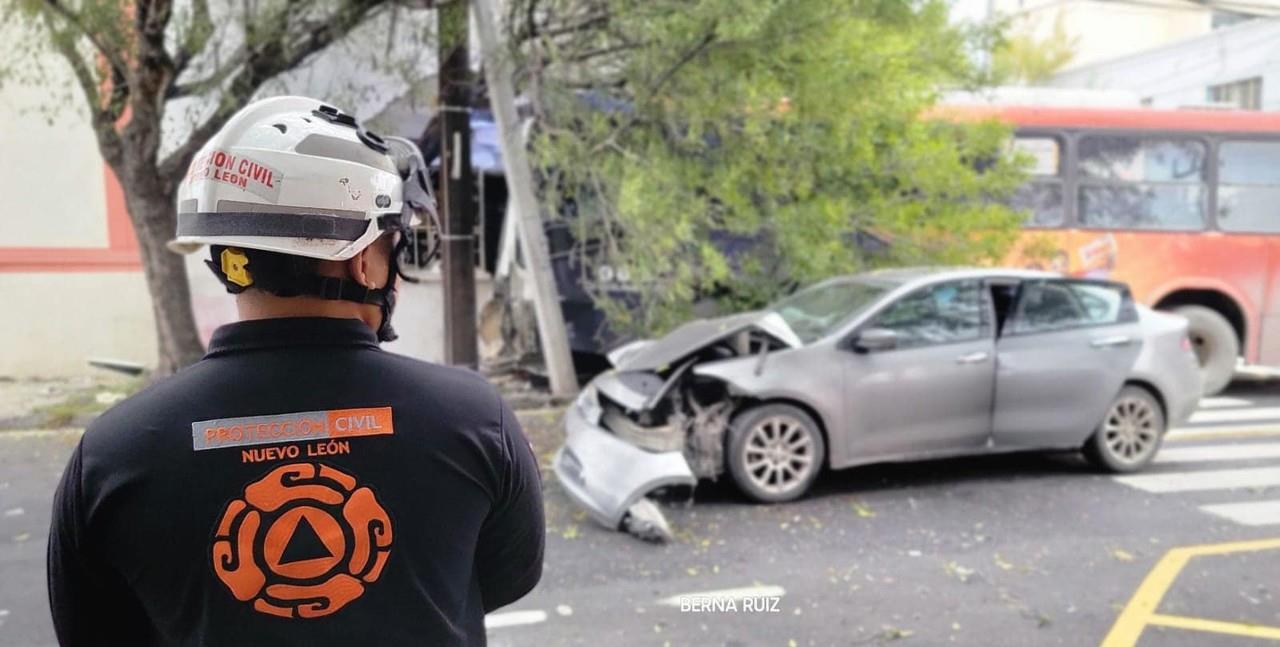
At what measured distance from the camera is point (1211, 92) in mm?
20328

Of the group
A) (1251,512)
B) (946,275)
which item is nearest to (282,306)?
(946,275)

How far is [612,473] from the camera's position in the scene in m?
5.50

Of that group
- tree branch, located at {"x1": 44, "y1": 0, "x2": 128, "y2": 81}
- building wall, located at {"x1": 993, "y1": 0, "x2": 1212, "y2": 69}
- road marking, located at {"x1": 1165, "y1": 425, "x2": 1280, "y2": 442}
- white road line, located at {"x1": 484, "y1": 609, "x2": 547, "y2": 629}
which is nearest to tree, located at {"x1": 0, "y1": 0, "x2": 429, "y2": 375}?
tree branch, located at {"x1": 44, "y1": 0, "x2": 128, "y2": 81}

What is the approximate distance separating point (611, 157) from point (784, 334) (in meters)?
2.78

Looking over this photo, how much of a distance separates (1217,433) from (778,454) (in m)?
5.09

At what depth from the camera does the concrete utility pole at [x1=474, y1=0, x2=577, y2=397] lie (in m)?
8.27

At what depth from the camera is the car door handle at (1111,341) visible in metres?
6.70

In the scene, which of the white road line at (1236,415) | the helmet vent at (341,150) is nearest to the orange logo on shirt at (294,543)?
the helmet vent at (341,150)

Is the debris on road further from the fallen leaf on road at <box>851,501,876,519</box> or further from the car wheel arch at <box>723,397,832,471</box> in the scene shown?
the fallen leaf on road at <box>851,501,876,519</box>

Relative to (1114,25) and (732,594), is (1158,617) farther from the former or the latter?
(1114,25)

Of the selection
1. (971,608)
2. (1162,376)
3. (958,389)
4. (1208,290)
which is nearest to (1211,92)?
(1208,290)

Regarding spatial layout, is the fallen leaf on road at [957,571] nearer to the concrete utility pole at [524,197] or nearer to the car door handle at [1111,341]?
the car door handle at [1111,341]

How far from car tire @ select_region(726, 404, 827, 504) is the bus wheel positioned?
6.55m

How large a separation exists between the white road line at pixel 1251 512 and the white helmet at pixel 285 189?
20.6 ft
